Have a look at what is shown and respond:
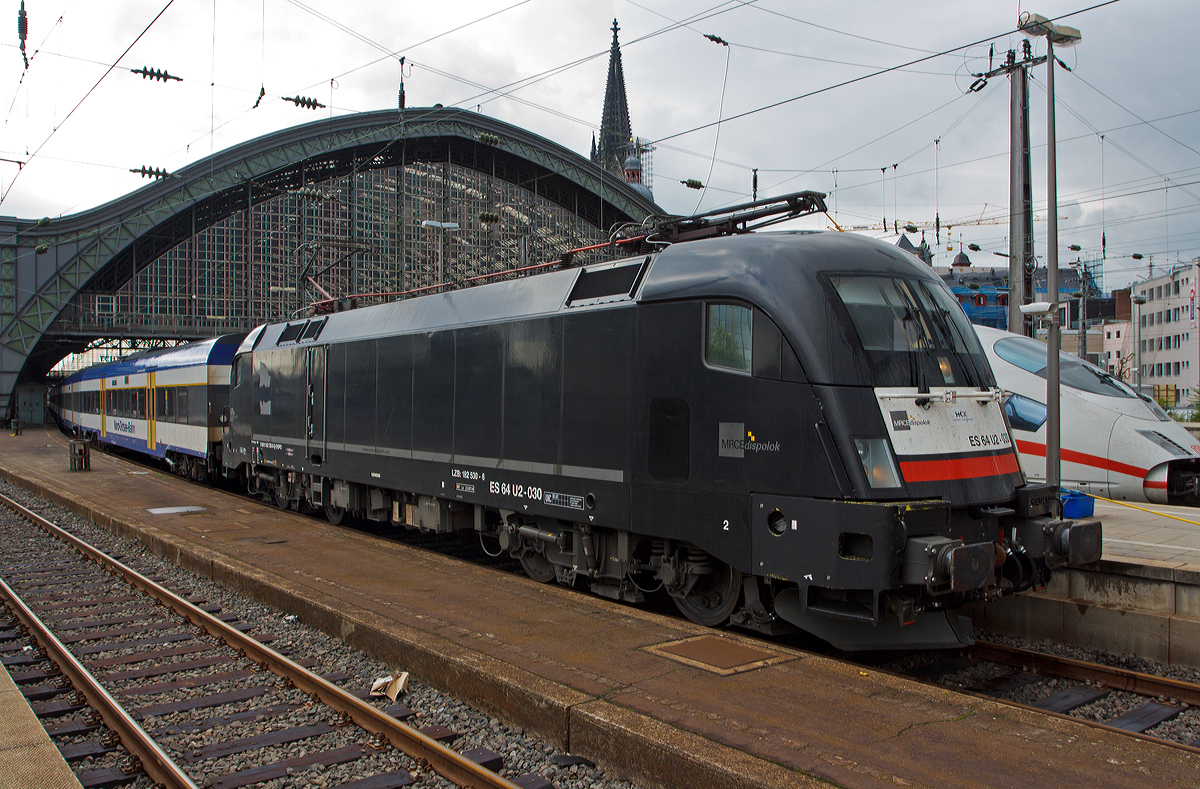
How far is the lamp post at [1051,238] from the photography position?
34.7 feet

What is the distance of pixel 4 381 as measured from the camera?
47.8 metres

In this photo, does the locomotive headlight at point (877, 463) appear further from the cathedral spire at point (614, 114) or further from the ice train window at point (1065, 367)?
the cathedral spire at point (614, 114)

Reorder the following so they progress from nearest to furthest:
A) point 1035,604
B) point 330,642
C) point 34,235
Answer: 1. point 330,642
2. point 1035,604
3. point 34,235

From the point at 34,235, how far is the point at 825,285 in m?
51.8

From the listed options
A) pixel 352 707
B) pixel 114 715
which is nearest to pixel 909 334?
pixel 352 707

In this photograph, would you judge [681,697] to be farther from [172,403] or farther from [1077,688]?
[172,403]

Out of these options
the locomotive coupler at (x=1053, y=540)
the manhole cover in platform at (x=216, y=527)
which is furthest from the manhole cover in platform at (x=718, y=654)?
the manhole cover in platform at (x=216, y=527)

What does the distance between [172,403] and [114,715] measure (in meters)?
20.6

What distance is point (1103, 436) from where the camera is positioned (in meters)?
13.7

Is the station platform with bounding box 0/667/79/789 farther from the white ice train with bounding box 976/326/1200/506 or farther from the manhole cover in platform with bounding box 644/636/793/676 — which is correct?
the white ice train with bounding box 976/326/1200/506

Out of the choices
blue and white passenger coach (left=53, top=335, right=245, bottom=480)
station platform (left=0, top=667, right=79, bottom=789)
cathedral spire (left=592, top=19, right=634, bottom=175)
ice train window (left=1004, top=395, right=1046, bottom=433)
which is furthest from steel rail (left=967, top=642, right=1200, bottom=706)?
cathedral spire (left=592, top=19, right=634, bottom=175)

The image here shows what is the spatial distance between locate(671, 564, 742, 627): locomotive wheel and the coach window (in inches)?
72.5

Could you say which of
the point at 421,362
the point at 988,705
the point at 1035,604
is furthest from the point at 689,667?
the point at 421,362

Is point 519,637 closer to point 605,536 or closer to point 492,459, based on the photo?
point 605,536
